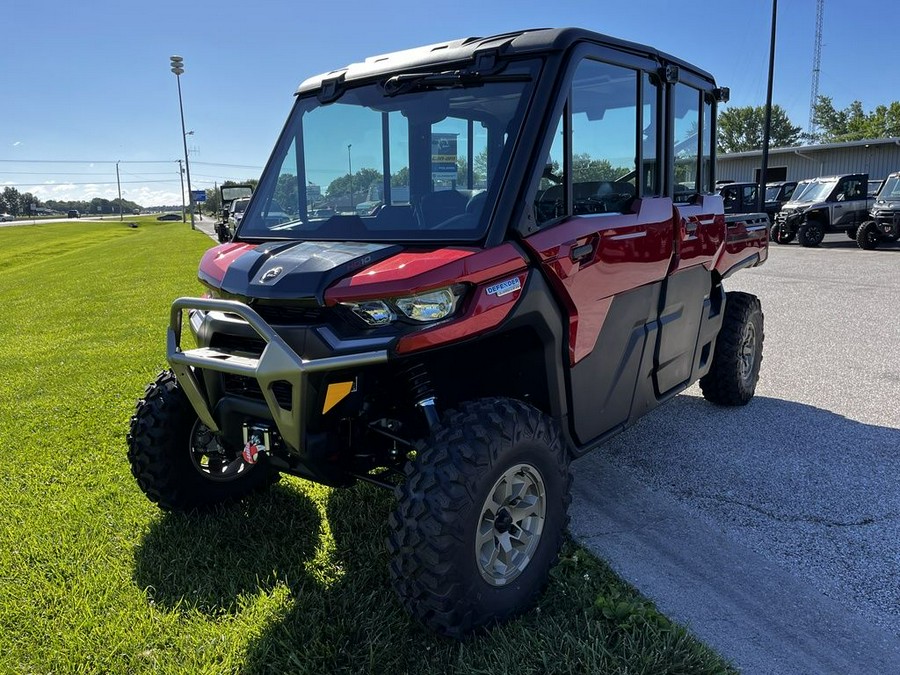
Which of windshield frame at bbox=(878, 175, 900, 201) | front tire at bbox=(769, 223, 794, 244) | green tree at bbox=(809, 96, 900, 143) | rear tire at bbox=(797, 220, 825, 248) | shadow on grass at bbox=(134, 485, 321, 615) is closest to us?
shadow on grass at bbox=(134, 485, 321, 615)

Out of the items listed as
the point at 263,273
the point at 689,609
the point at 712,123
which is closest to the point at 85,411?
the point at 263,273

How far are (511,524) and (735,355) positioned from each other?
10.5 ft

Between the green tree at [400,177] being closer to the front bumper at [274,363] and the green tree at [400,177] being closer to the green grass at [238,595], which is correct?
the front bumper at [274,363]

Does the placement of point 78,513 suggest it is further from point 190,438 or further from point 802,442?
point 802,442

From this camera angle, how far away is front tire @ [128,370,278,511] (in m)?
3.38

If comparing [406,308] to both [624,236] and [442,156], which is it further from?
[624,236]

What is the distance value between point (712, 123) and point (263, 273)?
3298 mm

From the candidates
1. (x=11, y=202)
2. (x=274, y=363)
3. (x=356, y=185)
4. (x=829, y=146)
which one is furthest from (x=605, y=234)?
(x=11, y=202)

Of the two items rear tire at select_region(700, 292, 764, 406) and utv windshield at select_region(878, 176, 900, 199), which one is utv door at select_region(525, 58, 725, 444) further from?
utv windshield at select_region(878, 176, 900, 199)

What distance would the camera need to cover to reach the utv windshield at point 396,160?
9.41 feet

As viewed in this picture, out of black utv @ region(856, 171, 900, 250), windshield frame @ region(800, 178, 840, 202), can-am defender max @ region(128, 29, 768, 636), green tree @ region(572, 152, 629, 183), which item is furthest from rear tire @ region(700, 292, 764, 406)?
windshield frame @ region(800, 178, 840, 202)

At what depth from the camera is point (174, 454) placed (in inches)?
135

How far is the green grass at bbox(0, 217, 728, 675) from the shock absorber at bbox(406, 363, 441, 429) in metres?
0.86

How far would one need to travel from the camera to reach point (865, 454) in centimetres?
442
